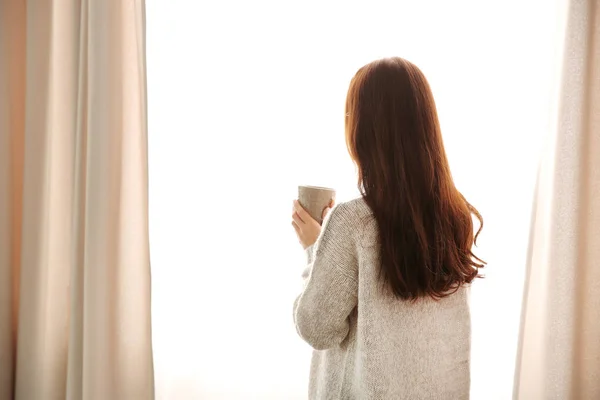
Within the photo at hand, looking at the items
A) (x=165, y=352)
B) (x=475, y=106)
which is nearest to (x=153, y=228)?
(x=165, y=352)

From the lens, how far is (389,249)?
999mm

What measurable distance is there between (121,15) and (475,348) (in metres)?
1.62

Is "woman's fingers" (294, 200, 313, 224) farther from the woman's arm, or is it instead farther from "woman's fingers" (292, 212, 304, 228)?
the woman's arm

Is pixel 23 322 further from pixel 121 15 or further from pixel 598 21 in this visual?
pixel 598 21

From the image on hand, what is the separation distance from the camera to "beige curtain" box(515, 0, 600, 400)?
1426 mm

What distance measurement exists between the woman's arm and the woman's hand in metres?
0.13

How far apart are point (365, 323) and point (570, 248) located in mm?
813

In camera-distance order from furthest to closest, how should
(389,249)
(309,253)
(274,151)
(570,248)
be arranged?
(274,151) < (570,248) < (309,253) < (389,249)

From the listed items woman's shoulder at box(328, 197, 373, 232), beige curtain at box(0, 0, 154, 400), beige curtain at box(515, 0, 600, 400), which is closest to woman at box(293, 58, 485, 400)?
woman's shoulder at box(328, 197, 373, 232)

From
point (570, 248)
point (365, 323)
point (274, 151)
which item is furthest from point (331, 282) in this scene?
point (570, 248)

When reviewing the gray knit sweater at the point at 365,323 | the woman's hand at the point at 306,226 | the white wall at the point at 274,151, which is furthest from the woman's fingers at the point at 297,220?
the white wall at the point at 274,151

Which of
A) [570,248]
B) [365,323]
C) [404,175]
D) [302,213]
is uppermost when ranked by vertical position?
[404,175]

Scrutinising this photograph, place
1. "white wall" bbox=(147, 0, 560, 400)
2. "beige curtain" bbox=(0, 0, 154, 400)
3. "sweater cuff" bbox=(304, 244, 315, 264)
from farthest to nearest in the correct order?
"white wall" bbox=(147, 0, 560, 400) → "beige curtain" bbox=(0, 0, 154, 400) → "sweater cuff" bbox=(304, 244, 315, 264)

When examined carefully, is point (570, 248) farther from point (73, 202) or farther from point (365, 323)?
point (73, 202)
